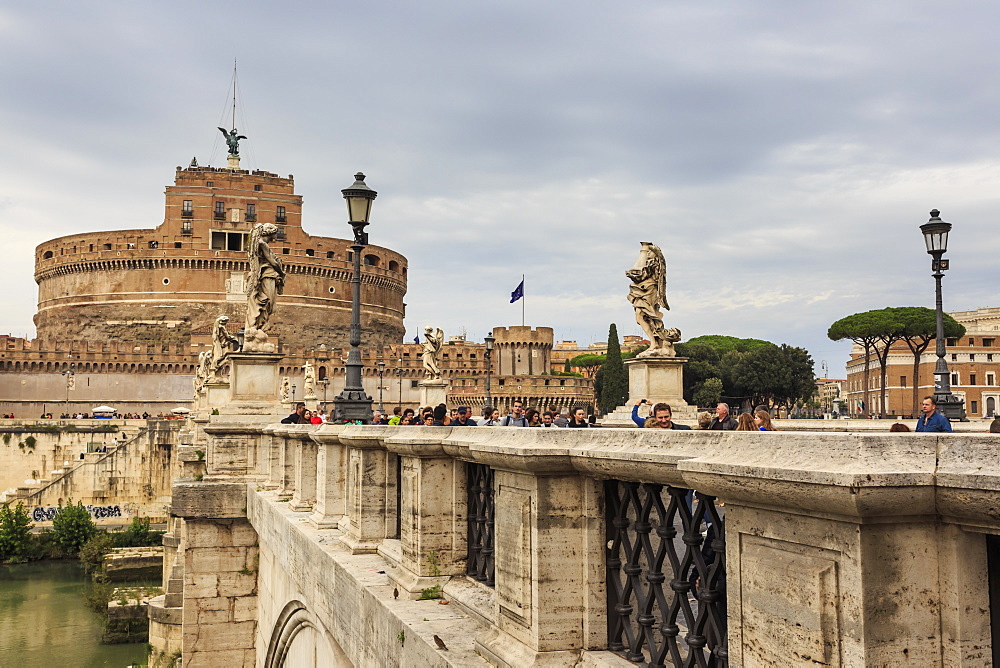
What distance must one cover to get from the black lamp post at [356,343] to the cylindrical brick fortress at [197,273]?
64812mm

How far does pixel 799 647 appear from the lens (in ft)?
6.84

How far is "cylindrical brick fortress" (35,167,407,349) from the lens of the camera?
251 feet

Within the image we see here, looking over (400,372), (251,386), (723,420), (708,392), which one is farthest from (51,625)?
(708,392)

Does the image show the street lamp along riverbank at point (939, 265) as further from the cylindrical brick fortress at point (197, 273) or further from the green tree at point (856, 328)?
the cylindrical brick fortress at point (197, 273)

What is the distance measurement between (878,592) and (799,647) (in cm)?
27

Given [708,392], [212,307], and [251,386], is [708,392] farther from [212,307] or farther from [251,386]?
[251,386]

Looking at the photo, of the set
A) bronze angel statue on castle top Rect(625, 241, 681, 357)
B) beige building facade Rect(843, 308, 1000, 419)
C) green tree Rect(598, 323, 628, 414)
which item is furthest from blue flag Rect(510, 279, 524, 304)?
bronze angel statue on castle top Rect(625, 241, 681, 357)

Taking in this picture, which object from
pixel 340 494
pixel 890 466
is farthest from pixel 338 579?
pixel 890 466

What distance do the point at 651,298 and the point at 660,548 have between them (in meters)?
11.4

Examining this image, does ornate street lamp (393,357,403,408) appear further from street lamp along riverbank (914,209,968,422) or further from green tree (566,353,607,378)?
street lamp along riverbank (914,209,968,422)

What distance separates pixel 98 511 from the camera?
44.3 m

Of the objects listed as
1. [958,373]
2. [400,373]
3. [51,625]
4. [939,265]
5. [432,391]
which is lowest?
[51,625]

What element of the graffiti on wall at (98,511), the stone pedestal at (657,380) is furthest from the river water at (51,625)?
the stone pedestal at (657,380)

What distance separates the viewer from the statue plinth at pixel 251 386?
12812mm
